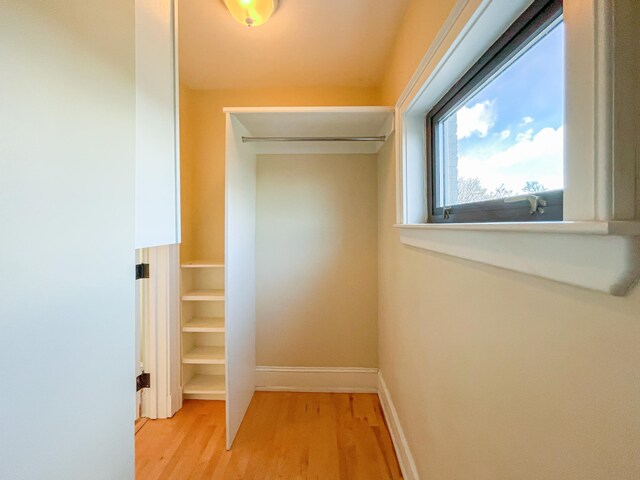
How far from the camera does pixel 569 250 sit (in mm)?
483

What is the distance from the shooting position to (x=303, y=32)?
172 centimetres

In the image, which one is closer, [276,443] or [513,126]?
[513,126]

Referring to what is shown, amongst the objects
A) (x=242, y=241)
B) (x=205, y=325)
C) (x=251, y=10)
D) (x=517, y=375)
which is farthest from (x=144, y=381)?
(x=251, y=10)

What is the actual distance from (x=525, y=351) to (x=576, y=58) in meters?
0.56

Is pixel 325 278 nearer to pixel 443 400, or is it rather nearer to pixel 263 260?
pixel 263 260

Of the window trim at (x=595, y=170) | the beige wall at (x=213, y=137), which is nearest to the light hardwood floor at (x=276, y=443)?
the beige wall at (x=213, y=137)

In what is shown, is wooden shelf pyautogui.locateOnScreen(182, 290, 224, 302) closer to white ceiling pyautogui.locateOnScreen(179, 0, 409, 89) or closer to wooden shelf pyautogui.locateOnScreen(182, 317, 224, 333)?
wooden shelf pyautogui.locateOnScreen(182, 317, 224, 333)

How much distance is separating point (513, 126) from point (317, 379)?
Answer: 7.36ft

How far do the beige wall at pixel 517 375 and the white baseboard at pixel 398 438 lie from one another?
9cm

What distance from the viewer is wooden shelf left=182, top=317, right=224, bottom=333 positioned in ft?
7.03

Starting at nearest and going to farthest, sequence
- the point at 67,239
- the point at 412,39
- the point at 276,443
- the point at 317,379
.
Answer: the point at 67,239 → the point at 412,39 → the point at 276,443 → the point at 317,379

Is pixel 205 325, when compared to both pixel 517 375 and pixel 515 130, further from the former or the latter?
pixel 515 130

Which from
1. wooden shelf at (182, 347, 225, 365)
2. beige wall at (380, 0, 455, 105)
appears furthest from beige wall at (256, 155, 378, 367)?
beige wall at (380, 0, 455, 105)

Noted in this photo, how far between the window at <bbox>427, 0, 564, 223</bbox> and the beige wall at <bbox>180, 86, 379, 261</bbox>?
52.2 inches
